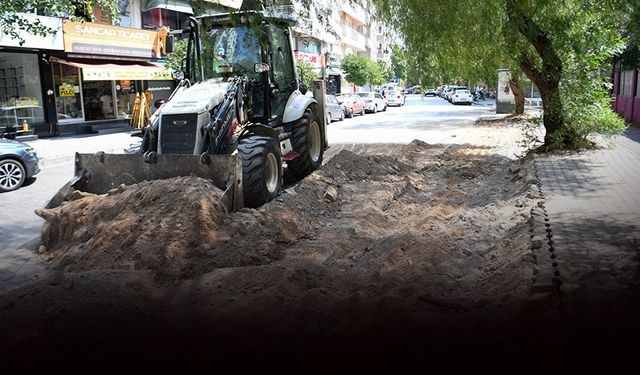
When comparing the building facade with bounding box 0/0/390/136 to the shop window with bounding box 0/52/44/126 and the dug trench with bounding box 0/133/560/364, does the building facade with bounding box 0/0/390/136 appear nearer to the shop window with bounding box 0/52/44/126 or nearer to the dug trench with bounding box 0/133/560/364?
the shop window with bounding box 0/52/44/126

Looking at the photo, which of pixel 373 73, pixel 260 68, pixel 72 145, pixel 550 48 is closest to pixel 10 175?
pixel 260 68

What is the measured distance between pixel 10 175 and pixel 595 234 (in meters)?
10.1

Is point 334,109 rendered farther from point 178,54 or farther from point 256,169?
point 256,169

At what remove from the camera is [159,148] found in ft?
25.9

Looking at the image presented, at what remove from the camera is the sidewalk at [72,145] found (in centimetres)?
1599

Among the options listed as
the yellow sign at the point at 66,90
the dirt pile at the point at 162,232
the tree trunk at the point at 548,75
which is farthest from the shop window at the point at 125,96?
the dirt pile at the point at 162,232

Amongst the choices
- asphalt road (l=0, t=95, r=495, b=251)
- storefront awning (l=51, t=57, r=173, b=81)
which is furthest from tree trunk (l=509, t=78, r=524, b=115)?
storefront awning (l=51, t=57, r=173, b=81)

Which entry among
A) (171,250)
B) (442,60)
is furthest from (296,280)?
(442,60)

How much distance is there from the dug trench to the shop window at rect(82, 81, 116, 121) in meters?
18.4

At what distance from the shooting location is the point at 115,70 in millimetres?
22297

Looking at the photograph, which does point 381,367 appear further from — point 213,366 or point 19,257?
Answer: point 19,257

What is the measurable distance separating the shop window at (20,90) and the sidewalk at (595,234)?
60.6 ft

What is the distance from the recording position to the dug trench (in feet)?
13.0

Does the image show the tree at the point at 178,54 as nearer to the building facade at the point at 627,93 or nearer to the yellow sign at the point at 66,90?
the yellow sign at the point at 66,90
